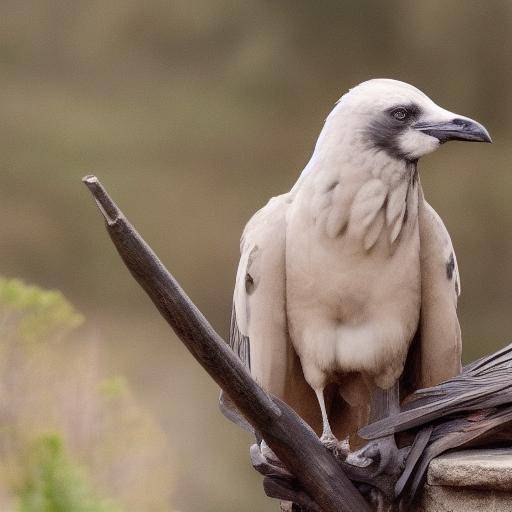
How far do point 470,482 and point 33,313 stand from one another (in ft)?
3.80

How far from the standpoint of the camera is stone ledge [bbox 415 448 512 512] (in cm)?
117

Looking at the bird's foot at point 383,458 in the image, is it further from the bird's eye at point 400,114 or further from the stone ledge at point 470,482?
the bird's eye at point 400,114

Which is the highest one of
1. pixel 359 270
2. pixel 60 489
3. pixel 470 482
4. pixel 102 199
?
pixel 102 199

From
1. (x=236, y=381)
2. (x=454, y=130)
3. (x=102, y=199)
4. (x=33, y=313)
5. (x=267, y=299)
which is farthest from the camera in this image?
(x=33, y=313)

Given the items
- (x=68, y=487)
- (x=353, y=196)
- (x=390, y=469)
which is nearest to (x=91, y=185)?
(x=353, y=196)

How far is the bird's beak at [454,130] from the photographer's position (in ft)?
4.19

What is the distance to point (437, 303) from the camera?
139cm

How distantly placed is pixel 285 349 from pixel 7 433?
949 millimetres

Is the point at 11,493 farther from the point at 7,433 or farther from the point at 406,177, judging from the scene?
the point at 406,177

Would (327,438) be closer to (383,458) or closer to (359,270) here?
(383,458)

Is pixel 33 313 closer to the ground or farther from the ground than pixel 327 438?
farther from the ground

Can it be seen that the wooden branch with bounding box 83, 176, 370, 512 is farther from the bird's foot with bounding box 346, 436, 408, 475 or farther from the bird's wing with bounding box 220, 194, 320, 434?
the bird's wing with bounding box 220, 194, 320, 434

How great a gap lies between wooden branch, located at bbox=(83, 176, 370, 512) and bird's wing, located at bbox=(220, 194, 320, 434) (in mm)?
156

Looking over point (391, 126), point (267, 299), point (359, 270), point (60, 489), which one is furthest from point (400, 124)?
point (60, 489)
